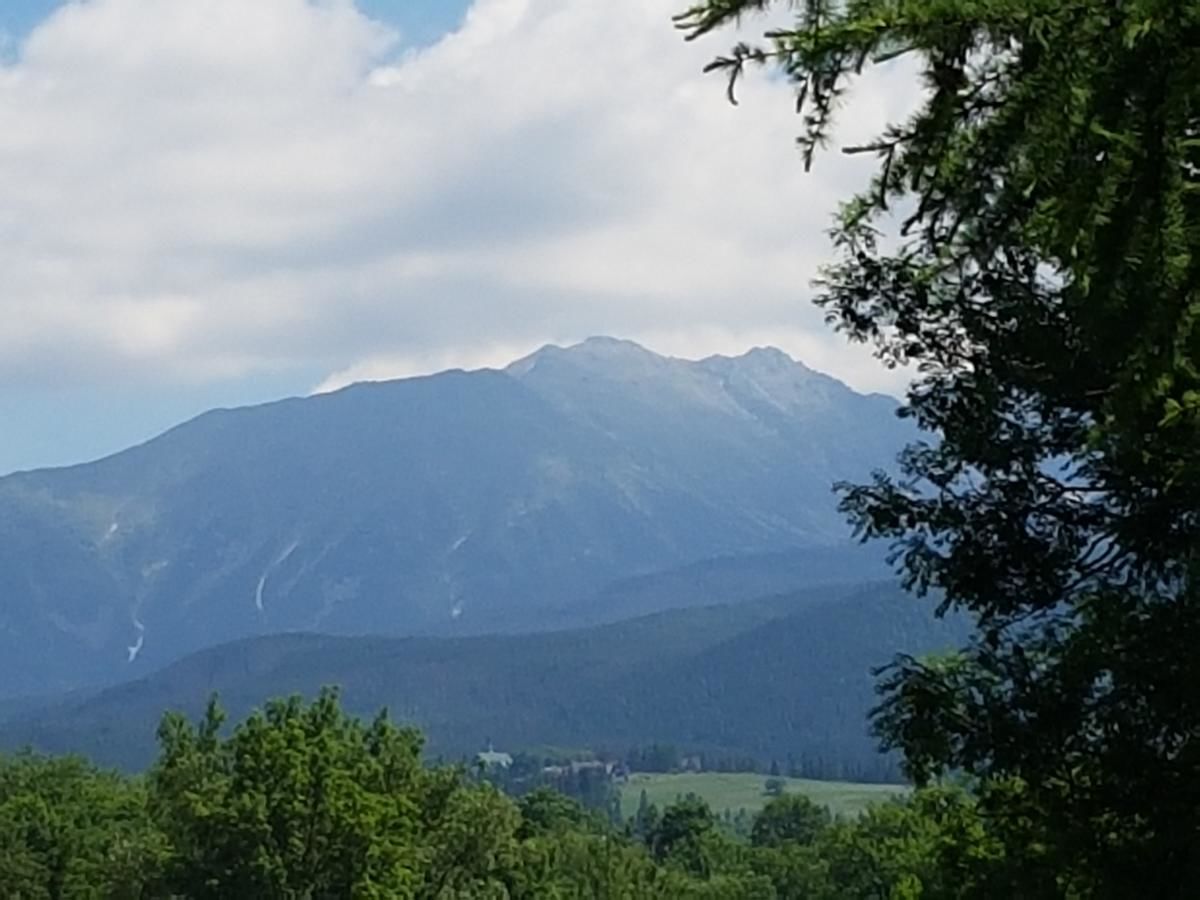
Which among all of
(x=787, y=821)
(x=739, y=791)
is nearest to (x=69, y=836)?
(x=787, y=821)

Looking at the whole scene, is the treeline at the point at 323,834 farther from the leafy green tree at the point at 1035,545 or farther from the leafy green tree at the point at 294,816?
the leafy green tree at the point at 1035,545

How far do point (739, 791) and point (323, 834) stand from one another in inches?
5897

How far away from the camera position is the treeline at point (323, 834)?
1247 inches

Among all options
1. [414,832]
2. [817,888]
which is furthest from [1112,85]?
[817,888]

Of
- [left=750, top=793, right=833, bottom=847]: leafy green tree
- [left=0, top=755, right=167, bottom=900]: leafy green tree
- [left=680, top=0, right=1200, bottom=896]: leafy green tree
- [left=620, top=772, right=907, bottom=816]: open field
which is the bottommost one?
[left=620, top=772, right=907, bottom=816]: open field

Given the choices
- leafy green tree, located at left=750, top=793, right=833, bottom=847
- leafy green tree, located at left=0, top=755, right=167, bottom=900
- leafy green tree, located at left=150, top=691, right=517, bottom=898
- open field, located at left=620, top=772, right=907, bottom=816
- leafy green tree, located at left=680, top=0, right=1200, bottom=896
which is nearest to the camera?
leafy green tree, located at left=680, top=0, right=1200, bottom=896

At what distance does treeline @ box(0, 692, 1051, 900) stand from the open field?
95.6m

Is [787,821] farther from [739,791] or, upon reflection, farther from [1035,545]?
[739,791]

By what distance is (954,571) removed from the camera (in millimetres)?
11062

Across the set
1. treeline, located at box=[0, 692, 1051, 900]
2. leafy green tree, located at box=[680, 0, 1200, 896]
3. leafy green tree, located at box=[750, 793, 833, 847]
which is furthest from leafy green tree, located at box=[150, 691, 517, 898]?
leafy green tree, located at box=[750, 793, 833, 847]

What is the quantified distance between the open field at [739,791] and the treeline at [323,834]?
9560 centimetres

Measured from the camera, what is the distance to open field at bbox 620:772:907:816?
527 ft

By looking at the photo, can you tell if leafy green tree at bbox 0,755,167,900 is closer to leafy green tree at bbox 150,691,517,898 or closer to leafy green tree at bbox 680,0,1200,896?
leafy green tree at bbox 150,691,517,898

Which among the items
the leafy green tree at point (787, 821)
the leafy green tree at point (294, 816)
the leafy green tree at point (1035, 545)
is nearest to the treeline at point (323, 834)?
the leafy green tree at point (294, 816)
